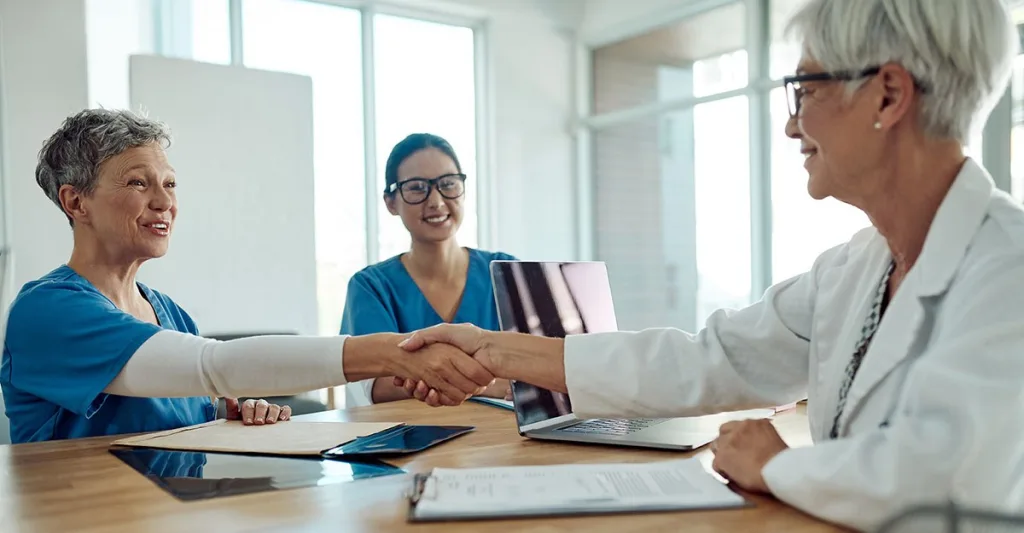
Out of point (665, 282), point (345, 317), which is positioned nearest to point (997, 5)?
point (345, 317)

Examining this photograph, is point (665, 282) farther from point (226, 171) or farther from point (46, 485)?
point (46, 485)

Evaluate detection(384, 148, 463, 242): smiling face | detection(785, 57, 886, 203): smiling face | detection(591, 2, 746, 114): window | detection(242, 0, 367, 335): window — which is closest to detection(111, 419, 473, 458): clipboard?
detection(785, 57, 886, 203): smiling face

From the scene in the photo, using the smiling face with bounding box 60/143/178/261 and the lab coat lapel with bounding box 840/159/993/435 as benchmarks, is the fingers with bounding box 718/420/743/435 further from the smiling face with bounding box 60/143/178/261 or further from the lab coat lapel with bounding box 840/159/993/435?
the smiling face with bounding box 60/143/178/261

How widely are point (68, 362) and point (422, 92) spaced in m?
4.42

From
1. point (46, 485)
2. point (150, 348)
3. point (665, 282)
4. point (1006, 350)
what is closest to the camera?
point (1006, 350)

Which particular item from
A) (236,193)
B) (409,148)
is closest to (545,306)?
(409,148)

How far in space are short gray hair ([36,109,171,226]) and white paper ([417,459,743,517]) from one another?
1.08m

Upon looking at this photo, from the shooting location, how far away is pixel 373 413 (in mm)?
1708

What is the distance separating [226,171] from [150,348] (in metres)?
3.04

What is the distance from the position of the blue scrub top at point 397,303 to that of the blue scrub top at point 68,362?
2.56 feet

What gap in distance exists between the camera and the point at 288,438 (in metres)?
1.40

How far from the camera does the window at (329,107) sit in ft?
16.1

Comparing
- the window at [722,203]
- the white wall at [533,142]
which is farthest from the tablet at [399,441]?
the white wall at [533,142]

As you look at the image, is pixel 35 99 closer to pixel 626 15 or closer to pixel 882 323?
pixel 626 15
